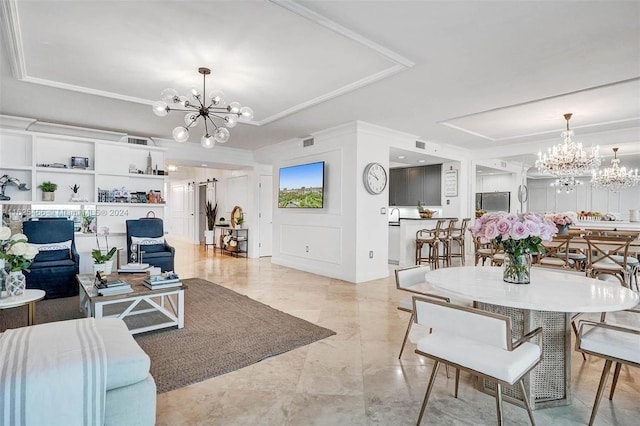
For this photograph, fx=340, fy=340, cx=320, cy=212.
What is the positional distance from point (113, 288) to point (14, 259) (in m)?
0.71

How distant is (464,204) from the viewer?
772 cm

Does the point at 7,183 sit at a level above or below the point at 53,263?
above

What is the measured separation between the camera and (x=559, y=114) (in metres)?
4.86

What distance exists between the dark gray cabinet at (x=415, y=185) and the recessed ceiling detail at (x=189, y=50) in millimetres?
5077

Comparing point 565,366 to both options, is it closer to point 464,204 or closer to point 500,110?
point 500,110

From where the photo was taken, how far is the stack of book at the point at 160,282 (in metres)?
3.12

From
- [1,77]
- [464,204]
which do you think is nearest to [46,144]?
[1,77]

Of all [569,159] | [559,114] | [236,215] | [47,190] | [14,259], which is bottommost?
[14,259]

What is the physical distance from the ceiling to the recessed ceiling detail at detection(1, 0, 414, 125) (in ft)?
0.04

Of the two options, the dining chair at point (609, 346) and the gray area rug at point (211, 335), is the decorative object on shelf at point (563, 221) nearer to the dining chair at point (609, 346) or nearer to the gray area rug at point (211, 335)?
the dining chair at point (609, 346)

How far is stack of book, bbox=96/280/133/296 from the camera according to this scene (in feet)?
9.48

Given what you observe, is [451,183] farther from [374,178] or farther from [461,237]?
[374,178]

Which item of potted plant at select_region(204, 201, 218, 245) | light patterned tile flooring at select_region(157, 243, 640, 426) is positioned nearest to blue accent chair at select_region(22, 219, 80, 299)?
light patterned tile flooring at select_region(157, 243, 640, 426)

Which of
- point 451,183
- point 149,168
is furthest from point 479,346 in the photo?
point 451,183
